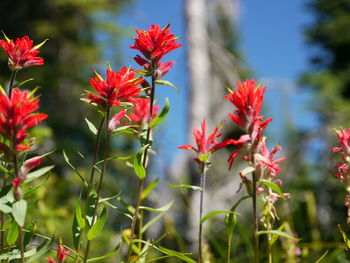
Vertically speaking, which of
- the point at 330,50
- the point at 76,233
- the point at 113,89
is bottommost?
the point at 76,233

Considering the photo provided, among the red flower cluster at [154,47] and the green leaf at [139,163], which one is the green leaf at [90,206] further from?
the red flower cluster at [154,47]

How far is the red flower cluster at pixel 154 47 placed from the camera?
65 centimetres

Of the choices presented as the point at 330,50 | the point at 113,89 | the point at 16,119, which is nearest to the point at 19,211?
the point at 16,119

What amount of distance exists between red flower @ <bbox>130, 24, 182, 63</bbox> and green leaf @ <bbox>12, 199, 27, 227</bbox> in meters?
0.32

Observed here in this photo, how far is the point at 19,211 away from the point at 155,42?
0.35 meters

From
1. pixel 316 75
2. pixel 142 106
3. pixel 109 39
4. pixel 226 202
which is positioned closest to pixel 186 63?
pixel 226 202

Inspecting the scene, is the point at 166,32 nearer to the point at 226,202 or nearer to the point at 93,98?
the point at 93,98

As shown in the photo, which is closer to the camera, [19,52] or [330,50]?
[19,52]

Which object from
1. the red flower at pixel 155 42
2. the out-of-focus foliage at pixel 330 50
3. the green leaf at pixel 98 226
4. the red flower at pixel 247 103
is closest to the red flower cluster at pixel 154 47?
the red flower at pixel 155 42

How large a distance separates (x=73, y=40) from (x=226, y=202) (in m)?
4.62

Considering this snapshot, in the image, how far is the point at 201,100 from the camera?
415cm

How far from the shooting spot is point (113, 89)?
23.4 inches

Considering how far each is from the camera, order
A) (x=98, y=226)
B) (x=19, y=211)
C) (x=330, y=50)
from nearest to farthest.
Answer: (x=19, y=211) < (x=98, y=226) < (x=330, y=50)

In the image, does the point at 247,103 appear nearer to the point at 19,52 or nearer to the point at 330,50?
the point at 19,52
